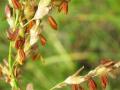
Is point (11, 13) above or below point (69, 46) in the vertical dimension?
above

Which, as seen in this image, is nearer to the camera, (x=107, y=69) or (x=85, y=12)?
(x=107, y=69)

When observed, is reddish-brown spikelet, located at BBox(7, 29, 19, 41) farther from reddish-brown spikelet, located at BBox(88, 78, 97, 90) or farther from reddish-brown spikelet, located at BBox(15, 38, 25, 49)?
reddish-brown spikelet, located at BBox(88, 78, 97, 90)

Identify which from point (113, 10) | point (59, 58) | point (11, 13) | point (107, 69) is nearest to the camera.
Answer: point (107, 69)

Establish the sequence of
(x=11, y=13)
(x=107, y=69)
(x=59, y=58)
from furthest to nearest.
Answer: (x=59, y=58) → (x=11, y=13) → (x=107, y=69)

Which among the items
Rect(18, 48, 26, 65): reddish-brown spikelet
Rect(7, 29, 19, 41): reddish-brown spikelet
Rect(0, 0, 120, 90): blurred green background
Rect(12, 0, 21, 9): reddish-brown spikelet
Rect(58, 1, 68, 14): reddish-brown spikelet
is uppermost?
Rect(12, 0, 21, 9): reddish-brown spikelet

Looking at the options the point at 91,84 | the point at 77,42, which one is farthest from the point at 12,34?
the point at 77,42

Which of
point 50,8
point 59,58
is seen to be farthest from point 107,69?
point 59,58

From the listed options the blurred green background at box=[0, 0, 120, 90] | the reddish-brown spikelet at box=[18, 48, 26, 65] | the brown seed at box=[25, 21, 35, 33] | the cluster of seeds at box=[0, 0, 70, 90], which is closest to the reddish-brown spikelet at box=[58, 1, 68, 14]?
the cluster of seeds at box=[0, 0, 70, 90]

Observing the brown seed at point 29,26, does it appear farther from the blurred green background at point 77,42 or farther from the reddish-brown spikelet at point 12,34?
the blurred green background at point 77,42

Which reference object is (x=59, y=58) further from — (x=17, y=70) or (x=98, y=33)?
(x=17, y=70)
